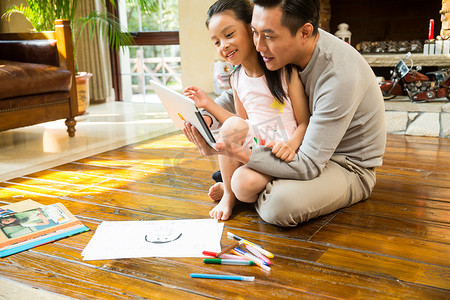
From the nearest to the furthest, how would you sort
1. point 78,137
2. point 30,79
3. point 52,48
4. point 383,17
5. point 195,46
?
point 30,79
point 52,48
point 78,137
point 383,17
point 195,46

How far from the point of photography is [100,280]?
1.23 m

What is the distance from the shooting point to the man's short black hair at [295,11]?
1.38 metres

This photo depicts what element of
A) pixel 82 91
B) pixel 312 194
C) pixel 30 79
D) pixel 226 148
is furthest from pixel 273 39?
pixel 82 91

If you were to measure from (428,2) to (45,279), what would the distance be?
352cm

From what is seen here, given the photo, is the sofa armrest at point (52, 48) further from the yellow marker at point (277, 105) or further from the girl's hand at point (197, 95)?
the yellow marker at point (277, 105)

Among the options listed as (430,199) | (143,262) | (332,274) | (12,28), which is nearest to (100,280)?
(143,262)

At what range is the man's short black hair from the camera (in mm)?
1383

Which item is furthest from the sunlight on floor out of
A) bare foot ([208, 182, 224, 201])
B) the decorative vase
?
bare foot ([208, 182, 224, 201])

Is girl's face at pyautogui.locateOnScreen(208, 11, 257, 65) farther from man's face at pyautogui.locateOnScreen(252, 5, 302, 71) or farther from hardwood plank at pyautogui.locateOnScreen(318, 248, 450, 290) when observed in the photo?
hardwood plank at pyautogui.locateOnScreen(318, 248, 450, 290)

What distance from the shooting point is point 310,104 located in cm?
158

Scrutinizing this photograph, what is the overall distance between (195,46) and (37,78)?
1.83 metres

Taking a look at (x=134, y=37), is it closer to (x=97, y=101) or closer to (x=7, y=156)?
(x=97, y=101)

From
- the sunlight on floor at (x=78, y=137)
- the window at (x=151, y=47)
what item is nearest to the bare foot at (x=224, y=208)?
the sunlight on floor at (x=78, y=137)

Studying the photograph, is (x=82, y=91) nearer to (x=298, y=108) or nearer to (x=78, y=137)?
(x=78, y=137)
